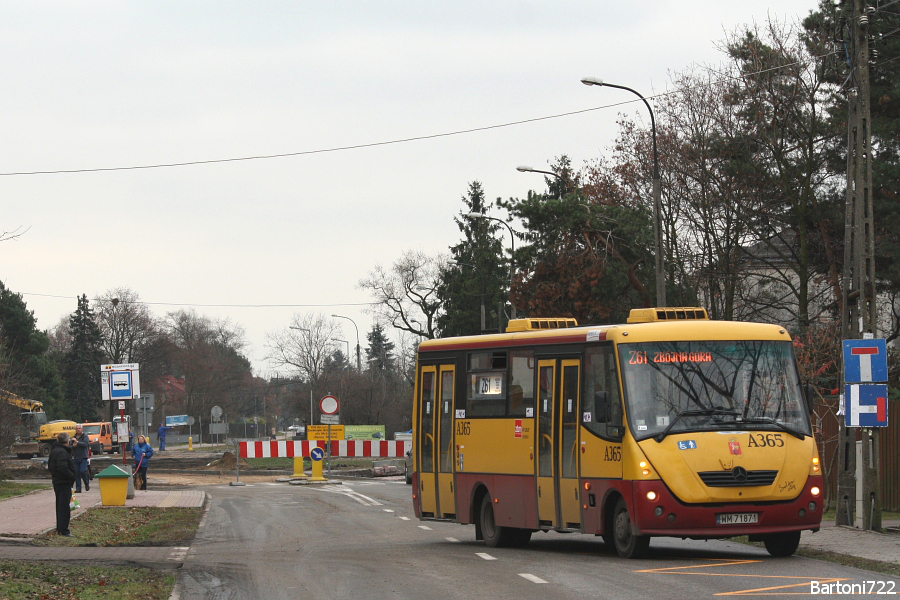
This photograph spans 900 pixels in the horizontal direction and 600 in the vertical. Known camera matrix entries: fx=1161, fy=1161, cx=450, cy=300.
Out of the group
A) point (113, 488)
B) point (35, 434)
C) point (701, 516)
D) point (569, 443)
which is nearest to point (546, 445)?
point (569, 443)

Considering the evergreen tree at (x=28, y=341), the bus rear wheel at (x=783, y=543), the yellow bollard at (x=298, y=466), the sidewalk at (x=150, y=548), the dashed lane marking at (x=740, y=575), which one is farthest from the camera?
the evergreen tree at (x=28, y=341)

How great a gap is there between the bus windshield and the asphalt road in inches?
63.4

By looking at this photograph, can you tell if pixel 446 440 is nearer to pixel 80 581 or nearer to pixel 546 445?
pixel 546 445

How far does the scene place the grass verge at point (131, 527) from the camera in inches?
728

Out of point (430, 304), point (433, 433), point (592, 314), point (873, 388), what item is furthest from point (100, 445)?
point (873, 388)

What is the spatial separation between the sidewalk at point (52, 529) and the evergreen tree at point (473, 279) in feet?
133

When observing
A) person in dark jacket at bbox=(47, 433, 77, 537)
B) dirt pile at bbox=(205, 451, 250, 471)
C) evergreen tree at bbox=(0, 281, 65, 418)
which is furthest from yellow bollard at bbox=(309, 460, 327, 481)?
evergreen tree at bbox=(0, 281, 65, 418)

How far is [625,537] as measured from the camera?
45.5ft

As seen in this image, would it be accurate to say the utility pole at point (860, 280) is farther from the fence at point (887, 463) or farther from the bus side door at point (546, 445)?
the bus side door at point (546, 445)

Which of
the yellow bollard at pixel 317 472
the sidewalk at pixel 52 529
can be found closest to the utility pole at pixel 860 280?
the sidewalk at pixel 52 529

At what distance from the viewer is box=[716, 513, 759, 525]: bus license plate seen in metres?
13.2

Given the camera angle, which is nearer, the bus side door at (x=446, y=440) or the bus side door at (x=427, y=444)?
the bus side door at (x=446, y=440)

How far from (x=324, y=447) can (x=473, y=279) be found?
90.7 ft

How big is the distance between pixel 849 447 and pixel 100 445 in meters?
61.5
